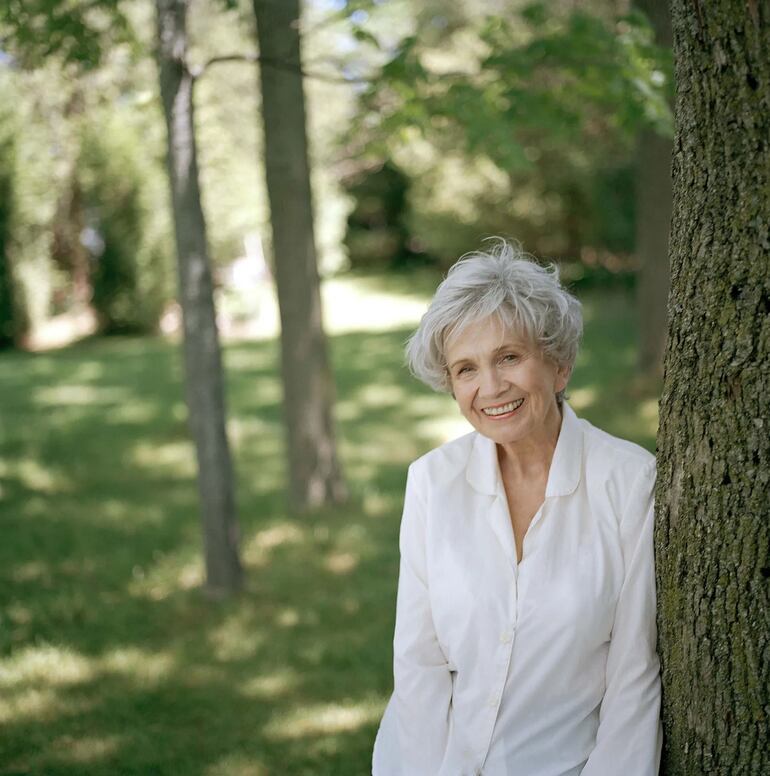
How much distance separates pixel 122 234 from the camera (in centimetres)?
1442

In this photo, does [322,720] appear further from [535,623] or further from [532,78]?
[532,78]

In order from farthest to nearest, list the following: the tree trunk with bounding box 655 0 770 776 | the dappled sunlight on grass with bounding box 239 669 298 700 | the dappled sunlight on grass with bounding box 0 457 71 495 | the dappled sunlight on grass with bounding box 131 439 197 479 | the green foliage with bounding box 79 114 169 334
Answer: the green foliage with bounding box 79 114 169 334 → the dappled sunlight on grass with bounding box 131 439 197 479 → the dappled sunlight on grass with bounding box 0 457 71 495 → the dappled sunlight on grass with bounding box 239 669 298 700 → the tree trunk with bounding box 655 0 770 776

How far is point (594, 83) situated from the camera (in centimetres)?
489

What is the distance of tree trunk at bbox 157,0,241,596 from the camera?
14.6 feet

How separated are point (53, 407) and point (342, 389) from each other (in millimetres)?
3021

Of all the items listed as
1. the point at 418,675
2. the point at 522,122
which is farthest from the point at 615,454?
the point at 522,122

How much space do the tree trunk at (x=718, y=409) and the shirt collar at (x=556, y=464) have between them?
26cm

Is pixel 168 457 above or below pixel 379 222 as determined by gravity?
below

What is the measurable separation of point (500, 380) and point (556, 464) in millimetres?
Result: 249

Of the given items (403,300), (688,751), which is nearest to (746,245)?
(688,751)

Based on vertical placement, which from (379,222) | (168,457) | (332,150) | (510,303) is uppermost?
(332,150)

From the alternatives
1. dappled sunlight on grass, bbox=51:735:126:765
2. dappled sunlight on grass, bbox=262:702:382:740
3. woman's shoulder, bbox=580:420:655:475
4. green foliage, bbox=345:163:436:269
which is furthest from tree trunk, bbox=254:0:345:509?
green foliage, bbox=345:163:436:269

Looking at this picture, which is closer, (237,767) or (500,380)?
(500,380)

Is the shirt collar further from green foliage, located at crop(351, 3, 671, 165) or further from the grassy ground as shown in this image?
green foliage, located at crop(351, 3, 671, 165)
